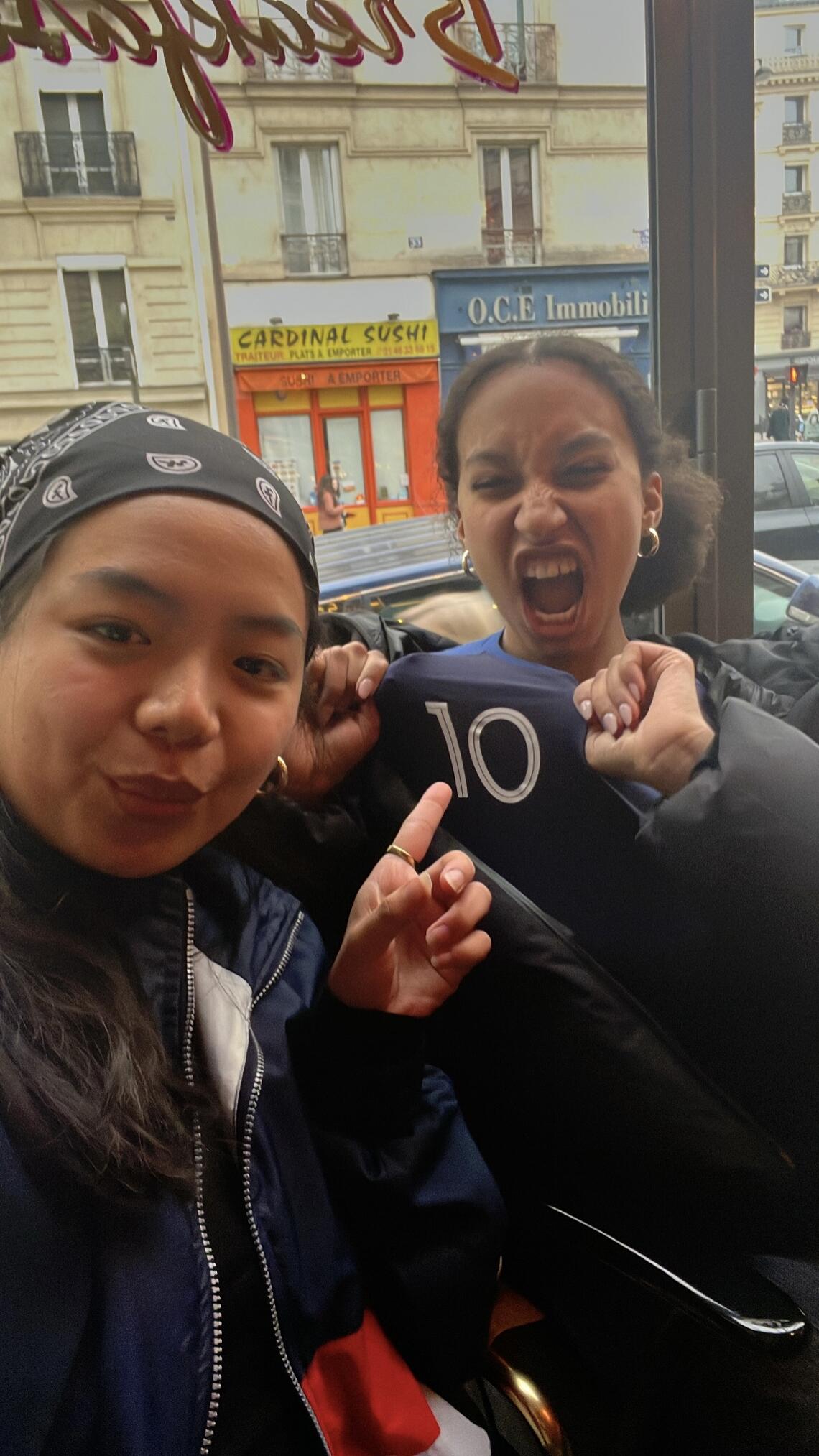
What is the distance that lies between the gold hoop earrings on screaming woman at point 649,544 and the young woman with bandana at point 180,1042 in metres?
0.44

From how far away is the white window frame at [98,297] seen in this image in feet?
3.41

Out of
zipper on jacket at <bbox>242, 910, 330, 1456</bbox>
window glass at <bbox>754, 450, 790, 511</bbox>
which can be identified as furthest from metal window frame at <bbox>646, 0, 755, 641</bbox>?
zipper on jacket at <bbox>242, 910, 330, 1456</bbox>

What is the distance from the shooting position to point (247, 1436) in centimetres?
86

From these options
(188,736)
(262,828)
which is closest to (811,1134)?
(262,828)

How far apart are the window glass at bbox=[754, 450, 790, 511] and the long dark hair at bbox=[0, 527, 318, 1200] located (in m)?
0.94

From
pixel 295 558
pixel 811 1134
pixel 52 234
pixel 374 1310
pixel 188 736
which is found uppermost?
pixel 52 234

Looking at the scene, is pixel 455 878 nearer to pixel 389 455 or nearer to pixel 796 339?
pixel 389 455

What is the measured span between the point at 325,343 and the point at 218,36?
0.33m

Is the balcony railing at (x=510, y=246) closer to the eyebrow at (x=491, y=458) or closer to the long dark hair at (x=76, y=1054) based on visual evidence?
the eyebrow at (x=491, y=458)

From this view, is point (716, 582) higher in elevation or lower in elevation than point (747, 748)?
higher

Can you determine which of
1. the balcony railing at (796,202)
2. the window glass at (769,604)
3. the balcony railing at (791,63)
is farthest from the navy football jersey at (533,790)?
the balcony railing at (791,63)

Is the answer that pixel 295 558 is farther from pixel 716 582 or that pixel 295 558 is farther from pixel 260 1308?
pixel 260 1308

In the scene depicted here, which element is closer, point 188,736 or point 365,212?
point 188,736

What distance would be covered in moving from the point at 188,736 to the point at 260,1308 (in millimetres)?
565
